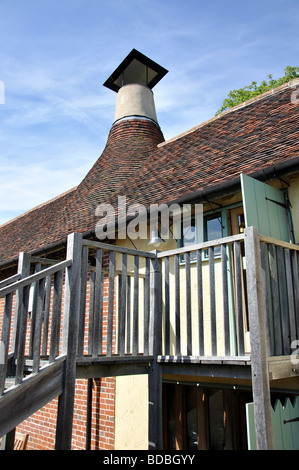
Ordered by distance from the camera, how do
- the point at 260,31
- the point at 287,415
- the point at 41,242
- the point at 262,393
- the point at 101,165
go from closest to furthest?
the point at 262,393 < the point at 287,415 < the point at 260,31 < the point at 41,242 < the point at 101,165

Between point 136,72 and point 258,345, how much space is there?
40.6 feet

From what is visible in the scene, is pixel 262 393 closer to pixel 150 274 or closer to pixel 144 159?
pixel 150 274

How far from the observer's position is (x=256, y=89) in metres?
22.6

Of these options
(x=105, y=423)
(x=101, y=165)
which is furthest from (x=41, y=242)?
(x=105, y=423)

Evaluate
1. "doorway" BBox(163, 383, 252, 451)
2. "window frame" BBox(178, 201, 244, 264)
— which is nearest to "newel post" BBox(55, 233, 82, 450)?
"window frame" BBox(178, 201, 244, 264)

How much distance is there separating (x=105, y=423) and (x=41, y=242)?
4.39 meters

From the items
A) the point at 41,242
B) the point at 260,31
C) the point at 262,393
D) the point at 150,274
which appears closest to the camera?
the point at 262,393

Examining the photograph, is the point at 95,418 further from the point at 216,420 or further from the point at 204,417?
the point at 216,420

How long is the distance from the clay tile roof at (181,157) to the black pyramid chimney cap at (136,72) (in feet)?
8.47

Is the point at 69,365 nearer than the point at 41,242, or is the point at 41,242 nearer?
the point at 69,365

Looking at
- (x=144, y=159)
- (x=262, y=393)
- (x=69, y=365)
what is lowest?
(x=262, y=393)

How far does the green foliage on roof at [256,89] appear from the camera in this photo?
854 inches

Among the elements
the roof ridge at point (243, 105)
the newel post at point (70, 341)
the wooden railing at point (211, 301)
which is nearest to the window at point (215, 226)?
the wooden railing at point (211, 301)

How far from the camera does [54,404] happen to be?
7727 millimetres
